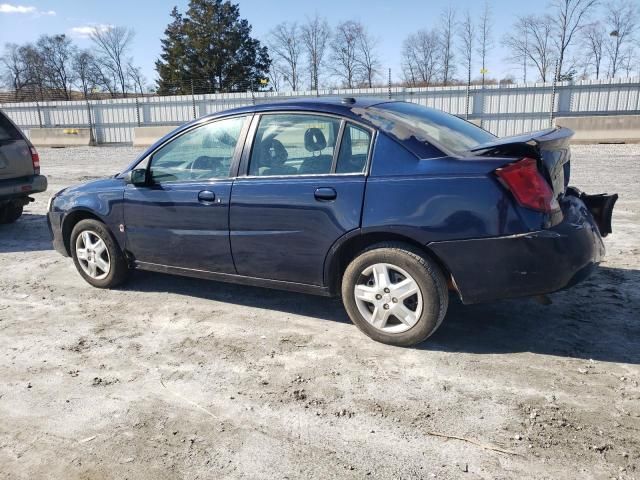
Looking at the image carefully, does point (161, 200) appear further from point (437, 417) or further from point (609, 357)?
point (609, 357)

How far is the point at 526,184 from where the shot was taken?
3207mm

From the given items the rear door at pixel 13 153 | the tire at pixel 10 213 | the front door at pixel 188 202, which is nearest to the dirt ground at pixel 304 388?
the front door at pixel 188 202

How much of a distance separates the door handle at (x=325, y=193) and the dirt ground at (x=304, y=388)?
3.36 feet

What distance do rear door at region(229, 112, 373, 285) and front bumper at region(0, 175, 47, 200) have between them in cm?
493

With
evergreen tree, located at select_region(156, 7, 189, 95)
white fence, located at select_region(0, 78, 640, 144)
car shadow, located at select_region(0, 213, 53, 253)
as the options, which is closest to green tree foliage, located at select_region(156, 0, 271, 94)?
evergreen tree, located at select_region(156, 7, 189, 95)

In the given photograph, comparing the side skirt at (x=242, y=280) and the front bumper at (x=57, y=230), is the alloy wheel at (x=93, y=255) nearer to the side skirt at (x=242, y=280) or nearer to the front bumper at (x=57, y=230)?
the front bumper at (x=57, y=230)

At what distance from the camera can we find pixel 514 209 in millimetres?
3193

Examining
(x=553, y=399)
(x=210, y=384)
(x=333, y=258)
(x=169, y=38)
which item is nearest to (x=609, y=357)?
(x=553, y=399)

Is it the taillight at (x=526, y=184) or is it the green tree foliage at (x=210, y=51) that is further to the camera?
the green tree foliage at (x=210, y=51)

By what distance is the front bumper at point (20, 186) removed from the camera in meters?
7.43

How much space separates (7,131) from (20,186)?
80 cm

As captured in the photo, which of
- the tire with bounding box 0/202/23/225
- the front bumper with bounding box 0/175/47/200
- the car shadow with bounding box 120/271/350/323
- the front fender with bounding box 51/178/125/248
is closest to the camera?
the car shadow with bounding box 120/271/350/323

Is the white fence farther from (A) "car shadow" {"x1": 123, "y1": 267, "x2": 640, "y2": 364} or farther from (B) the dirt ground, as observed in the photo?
(B) the dirt ground

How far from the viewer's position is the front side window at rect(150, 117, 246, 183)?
4.25m
